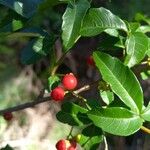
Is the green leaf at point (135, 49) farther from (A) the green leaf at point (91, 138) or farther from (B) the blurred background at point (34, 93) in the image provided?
(B) the blurred background at point (34, 93)

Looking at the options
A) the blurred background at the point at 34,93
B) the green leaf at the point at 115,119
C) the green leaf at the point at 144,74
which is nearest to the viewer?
the green leaf at the point at 115,119

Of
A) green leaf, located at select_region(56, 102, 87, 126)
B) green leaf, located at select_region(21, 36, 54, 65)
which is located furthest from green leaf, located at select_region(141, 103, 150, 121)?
green leaf, located at select_region(21, 36, 54, 65)

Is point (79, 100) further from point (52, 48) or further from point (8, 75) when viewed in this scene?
point (8, 75)

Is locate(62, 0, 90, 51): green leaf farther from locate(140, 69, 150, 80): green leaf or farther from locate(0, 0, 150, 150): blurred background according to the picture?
locate(0, 0, 150, 150): blurred background

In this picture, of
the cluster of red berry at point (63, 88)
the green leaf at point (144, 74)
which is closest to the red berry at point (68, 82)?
the cluster of red berry at point (63, 88)

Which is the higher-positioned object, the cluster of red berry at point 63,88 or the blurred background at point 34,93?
the cluster of red berry at point 63,88

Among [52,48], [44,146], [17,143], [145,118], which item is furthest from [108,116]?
[44,146]
